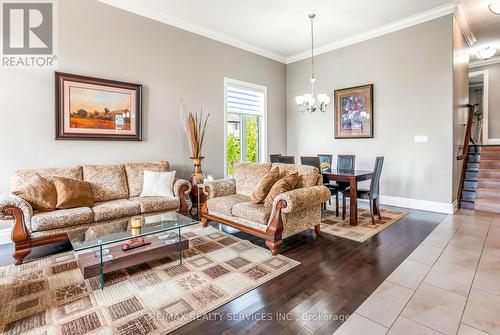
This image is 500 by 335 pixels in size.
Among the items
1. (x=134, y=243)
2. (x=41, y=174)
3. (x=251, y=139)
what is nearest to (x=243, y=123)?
(x=251, y=139)

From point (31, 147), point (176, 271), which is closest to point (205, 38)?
point (31, 147)

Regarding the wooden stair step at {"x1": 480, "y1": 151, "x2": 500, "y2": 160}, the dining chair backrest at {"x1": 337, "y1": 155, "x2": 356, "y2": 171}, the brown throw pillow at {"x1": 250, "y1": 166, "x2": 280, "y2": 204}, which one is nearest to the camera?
the brown throw pillow at {"x1": 250, "y1": 166, "x2": 280, "y2": 204}

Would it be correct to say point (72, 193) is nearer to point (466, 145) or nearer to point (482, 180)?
point (482, 180)

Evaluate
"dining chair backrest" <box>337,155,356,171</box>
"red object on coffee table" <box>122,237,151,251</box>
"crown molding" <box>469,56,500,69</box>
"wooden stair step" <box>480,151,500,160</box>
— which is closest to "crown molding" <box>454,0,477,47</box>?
"crown molding" <box>469,56,500,69</box>

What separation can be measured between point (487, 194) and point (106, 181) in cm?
653

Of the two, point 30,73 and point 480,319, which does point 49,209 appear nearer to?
point 30,73

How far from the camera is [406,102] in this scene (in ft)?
16.4

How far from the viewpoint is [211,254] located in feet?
9.77

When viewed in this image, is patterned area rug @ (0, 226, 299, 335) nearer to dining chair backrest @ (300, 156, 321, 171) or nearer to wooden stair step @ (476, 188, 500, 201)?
dining chair backrest @ (300, 156, 321, 171)

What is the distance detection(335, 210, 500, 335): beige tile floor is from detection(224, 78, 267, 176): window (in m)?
3.67

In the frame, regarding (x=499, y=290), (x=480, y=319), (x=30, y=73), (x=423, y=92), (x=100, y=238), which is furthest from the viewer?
(x=423, y=92)

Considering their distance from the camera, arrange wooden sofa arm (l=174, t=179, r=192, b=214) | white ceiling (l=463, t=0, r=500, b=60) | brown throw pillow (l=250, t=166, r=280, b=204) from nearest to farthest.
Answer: brown throw pillow (l=250, t=166, r=280, b=204)
wooden sofa arm (l=174, t=179, r=192, b=214)
white ceiling (l=463, t=0, r=500, b=60)

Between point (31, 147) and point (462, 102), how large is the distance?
7359mm

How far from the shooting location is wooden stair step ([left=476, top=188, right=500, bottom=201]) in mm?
4840
